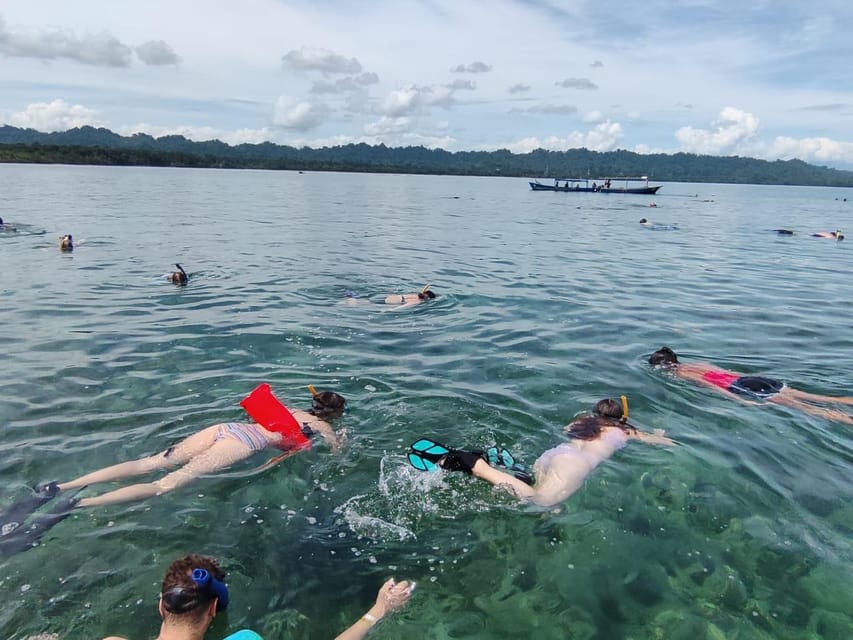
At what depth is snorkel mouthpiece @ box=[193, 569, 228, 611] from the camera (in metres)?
4.44

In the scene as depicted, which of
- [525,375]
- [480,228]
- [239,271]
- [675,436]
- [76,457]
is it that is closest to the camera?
[76,457]

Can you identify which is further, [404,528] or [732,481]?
[732,481]

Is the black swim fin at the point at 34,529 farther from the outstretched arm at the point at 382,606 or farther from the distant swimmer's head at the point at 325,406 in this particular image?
the outstretched arm at the point at 382,606

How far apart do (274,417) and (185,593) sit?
11.3ft

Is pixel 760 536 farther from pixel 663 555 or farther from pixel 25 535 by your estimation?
pixel 25 535

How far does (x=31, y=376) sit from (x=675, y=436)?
435 inches

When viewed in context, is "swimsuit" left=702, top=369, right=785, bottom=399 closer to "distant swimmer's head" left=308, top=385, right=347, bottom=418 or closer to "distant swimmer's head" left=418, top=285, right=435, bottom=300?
"distant swimmer's head" left=308, top=385, right=347, bottom=418

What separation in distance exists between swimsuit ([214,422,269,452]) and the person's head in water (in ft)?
9.68

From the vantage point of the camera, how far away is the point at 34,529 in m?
5.83

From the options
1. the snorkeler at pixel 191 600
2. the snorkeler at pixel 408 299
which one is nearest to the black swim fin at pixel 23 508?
the snorkeler at pixel 191 600

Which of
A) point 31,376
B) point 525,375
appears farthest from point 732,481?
point 31,376

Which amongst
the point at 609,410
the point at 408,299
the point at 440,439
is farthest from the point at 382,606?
the point at 408,299

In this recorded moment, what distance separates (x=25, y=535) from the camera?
18.8 ft

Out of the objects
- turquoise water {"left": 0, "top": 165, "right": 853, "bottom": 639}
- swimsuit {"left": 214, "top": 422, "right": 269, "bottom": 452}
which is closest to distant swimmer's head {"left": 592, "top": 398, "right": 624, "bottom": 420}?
turquoise water {"left": 0, "top": 165, "right": 853, "bottom": 639}
